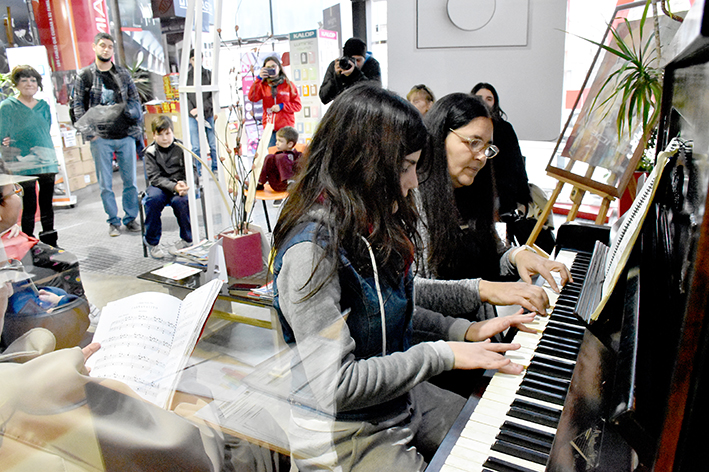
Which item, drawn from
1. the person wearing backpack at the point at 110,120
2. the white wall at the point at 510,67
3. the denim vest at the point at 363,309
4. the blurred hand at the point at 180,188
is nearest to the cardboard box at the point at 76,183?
the person wearing backpack at the point at 110,120

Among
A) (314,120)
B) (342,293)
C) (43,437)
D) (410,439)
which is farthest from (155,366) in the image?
(314,120)

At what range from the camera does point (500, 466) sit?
763mm

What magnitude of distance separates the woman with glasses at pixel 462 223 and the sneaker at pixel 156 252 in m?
2.01

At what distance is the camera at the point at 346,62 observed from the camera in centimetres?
370

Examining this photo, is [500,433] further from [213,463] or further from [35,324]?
[35,324]

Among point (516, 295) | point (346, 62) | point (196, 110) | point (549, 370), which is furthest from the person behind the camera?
point (346, 62)

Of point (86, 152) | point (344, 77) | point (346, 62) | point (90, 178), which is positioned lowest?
point (90, 178)

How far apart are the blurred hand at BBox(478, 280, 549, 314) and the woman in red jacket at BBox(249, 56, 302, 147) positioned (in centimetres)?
295

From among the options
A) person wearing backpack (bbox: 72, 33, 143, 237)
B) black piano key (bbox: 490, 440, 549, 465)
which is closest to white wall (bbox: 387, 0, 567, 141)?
person wearing backpack (bbox: 72, 33, 143, 237)

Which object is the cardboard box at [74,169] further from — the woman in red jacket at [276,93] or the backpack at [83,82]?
the woman in red jacket at [276,93]

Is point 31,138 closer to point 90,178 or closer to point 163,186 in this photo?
point 90,178

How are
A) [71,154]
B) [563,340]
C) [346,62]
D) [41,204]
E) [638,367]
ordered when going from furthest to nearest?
[346,62] → [71,154] → [41,204] → [563,340] → [638,367]

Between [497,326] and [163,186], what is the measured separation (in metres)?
2.68

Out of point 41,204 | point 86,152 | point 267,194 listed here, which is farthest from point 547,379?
point 267,194
